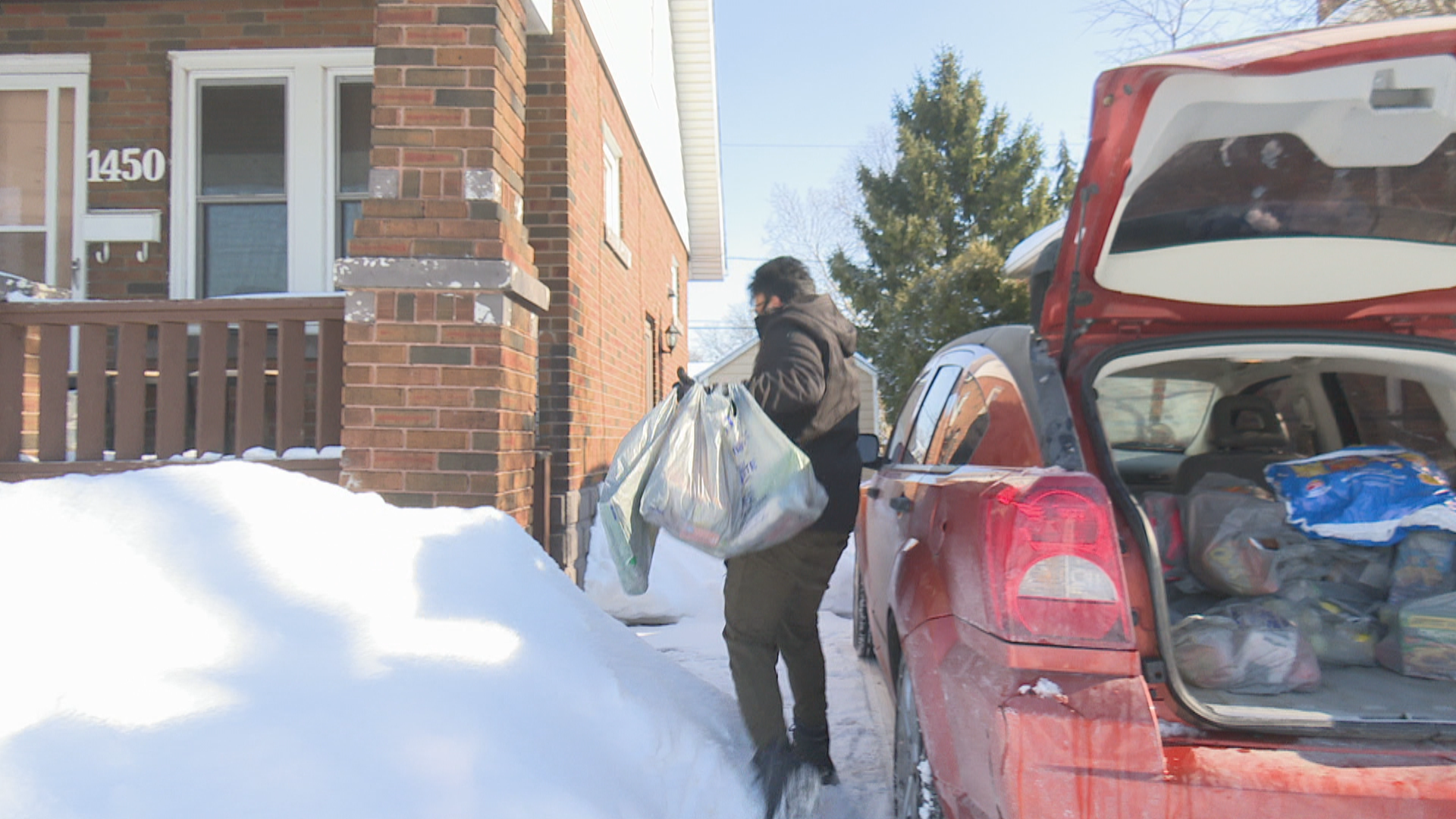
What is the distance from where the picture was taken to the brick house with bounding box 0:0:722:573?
3.63 meters

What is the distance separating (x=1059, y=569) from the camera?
178 cm

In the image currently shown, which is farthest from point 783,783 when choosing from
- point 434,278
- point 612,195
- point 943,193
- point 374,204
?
point 943,193

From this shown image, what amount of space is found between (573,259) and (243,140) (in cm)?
236

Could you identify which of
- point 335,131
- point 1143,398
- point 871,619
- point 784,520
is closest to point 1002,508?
point 784,520

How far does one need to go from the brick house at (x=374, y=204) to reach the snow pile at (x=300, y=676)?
0.80 m

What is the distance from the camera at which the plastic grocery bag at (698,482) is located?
2.58m

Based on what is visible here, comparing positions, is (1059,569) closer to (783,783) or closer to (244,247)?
(783,783)

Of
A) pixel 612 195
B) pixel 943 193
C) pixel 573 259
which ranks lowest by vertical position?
pixel 573 259

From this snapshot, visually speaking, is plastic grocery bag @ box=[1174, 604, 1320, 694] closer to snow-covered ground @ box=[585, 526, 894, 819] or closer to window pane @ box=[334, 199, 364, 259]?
snow-covered ground @ box=[585, 526, 894, 819]

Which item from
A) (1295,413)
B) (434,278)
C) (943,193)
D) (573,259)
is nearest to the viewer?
(1295,413)

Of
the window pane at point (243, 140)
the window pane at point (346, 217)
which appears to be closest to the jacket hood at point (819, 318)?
the window pane at point (346, 217)

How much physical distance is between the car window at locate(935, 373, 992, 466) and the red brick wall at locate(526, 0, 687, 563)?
295 cm

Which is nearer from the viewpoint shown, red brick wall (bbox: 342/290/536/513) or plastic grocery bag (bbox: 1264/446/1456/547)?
plastic grocery bag (bbox: 1264/446/1456/547)

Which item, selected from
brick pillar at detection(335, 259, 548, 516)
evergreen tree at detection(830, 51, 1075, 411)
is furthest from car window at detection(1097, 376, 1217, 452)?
evergreen tree at detection(830, 51, 1075, 411)
